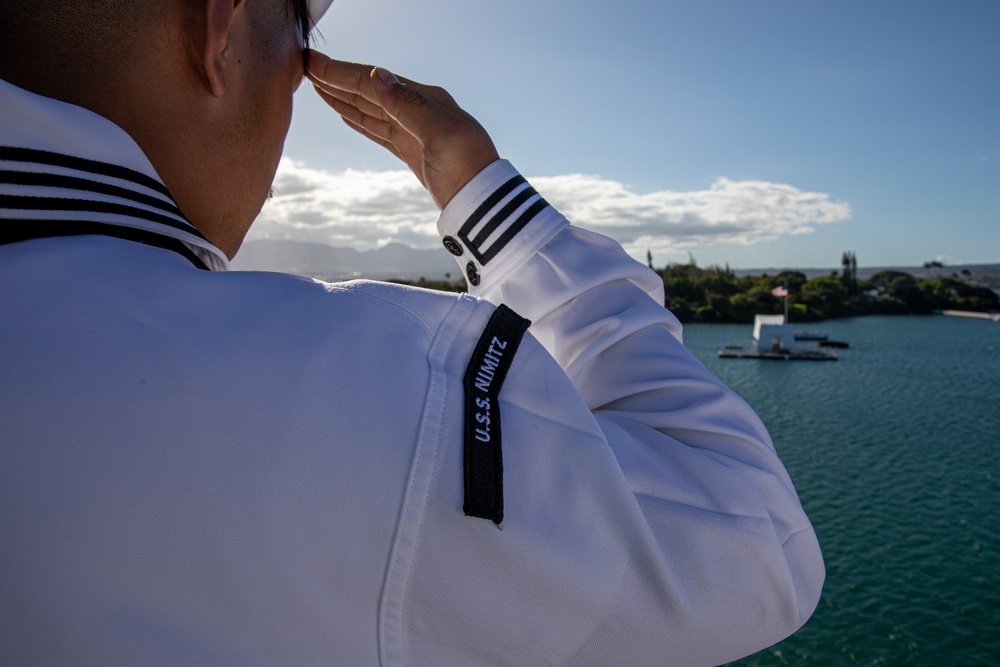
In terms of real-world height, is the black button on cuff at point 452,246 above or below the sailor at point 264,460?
above

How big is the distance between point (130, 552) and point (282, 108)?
49cm

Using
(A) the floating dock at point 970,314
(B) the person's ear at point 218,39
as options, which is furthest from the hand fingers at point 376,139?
(A) the floating dock at point 970,314

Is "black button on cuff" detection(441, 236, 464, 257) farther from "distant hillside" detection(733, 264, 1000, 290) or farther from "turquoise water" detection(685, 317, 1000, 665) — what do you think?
"distant hillside" detection(733, 264, 1000, 290)

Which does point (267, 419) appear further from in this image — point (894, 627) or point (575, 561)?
point (894, 627)

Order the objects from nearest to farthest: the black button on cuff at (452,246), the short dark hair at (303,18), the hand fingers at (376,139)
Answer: the short dark hair at (303,18), the black button on cuff at (452,246), the hand fingers at (376,139)

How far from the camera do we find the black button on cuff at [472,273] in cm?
87

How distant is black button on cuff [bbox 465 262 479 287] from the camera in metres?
0.87

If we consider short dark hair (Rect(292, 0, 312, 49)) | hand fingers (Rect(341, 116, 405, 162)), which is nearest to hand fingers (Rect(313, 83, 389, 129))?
hand fingers (Rect(341, 116, 405, 162))

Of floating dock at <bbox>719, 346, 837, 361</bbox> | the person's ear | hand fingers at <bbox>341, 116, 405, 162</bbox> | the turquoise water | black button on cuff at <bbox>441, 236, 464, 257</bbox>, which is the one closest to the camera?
the person's ear

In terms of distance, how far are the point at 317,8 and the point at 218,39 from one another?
216 mm

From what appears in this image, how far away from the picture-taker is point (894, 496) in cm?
1798

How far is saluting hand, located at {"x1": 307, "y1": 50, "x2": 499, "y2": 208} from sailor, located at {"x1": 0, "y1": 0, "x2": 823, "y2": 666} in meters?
0.24

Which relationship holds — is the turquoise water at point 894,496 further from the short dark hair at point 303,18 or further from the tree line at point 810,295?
the tree line at point 810,295

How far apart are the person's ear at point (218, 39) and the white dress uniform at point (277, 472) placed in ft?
0.40
